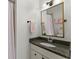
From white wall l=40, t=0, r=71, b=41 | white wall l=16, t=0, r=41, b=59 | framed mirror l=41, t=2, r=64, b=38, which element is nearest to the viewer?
white wall l=40, t=0, r=71, b=41

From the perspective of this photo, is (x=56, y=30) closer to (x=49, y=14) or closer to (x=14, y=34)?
(x=49, y=14)

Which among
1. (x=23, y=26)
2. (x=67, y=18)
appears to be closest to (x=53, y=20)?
(x=67, y=18)

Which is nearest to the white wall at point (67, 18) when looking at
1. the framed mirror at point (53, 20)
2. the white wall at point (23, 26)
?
the framed mirror at point (53, 20)

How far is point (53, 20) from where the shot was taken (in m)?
2.98

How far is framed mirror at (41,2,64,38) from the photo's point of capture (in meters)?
2.63

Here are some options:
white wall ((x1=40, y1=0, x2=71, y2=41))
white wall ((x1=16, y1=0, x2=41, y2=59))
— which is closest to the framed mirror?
white wall ((x1=40, y1=0, x2=71, y2=41))

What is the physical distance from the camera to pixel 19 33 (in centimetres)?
334

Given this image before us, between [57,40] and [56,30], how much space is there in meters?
0.24

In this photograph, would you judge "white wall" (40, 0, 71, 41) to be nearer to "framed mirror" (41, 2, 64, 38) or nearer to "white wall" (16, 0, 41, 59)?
"framed mirror" (41, 2, 64, 38)

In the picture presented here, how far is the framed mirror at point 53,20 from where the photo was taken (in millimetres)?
2629

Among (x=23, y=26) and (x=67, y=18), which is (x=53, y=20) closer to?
(x=67, y=18)
